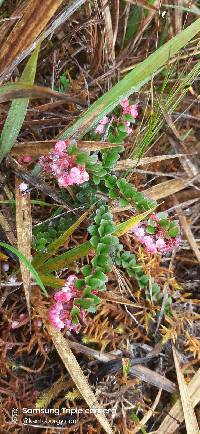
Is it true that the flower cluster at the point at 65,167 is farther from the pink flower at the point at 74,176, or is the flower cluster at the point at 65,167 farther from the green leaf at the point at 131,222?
the green leaf at the point at 131,222

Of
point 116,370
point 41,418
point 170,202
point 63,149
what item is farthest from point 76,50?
point 41,418

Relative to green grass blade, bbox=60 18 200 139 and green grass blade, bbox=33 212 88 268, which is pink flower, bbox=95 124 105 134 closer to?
green grass blade, bbox=60 18 200 139

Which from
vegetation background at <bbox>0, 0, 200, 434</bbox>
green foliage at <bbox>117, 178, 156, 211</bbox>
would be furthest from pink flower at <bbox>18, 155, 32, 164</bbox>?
green foliage at <bbox>117, 178, 156, 211</bbox>

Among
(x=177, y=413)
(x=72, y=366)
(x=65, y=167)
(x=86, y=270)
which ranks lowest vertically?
(x=177, y=413)

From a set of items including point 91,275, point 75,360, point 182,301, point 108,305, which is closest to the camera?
point 91,275

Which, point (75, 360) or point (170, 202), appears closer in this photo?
point (75, 360)

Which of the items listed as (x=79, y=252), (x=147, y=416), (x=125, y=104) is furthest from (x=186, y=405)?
(x=125, y=104)

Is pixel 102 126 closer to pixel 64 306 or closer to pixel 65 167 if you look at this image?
pixel 65 167

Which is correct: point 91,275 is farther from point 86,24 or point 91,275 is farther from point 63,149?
point 86,24
